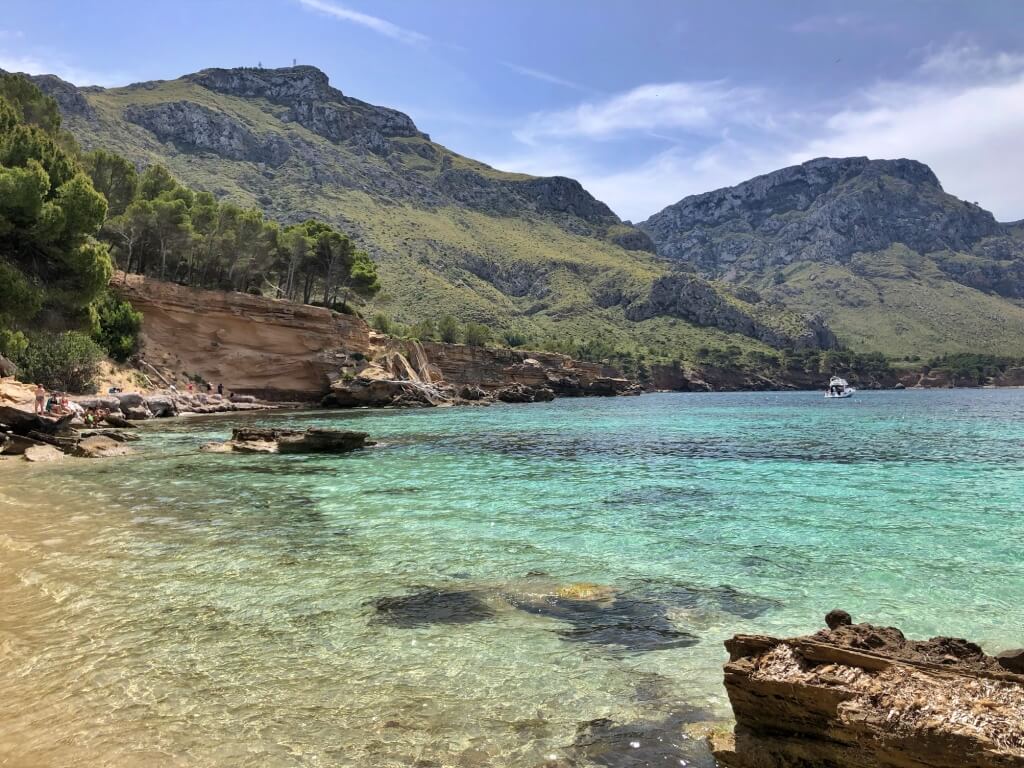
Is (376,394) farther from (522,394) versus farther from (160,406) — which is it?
(522,394)

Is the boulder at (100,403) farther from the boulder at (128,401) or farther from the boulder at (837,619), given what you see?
the boulder at (837,619)

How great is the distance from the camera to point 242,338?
2110 inches

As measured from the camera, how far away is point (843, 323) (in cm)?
17050

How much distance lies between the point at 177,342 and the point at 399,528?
46.7m

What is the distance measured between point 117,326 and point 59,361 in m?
8.39

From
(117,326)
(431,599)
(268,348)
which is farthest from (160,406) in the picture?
(431,599)

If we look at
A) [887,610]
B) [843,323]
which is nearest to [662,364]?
[843,323]

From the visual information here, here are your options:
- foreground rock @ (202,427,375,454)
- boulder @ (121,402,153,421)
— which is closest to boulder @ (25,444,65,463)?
foreground rock @ (202,427,375,454)

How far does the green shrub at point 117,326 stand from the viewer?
43.2m

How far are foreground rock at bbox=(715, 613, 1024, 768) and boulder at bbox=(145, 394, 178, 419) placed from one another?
43.7 meters

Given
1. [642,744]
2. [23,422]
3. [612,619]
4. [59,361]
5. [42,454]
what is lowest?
[42,454]

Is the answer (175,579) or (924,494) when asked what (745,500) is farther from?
(175,579)

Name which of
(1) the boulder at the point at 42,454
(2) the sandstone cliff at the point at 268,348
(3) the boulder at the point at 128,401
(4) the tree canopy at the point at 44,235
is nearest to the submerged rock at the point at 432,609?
(1) the boulder at the point at 42,454

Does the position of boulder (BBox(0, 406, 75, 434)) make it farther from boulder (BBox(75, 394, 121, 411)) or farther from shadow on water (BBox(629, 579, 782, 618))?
shadow on water (BBox(629, 579, 782, 618))
